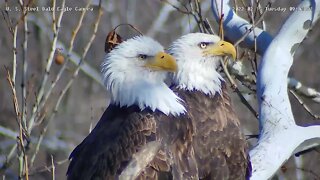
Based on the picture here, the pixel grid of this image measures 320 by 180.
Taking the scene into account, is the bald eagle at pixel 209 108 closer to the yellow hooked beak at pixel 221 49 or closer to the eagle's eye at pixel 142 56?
the yellow hooked beak at pixel 221 49

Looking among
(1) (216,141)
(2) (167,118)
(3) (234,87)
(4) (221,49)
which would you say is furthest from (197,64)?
(2) (167,118)

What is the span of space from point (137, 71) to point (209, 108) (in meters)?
0.72

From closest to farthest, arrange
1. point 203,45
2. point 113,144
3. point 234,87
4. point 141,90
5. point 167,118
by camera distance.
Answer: point 113,144 → point 167,118 → point 141,90 → point 234,87 → point 203,45

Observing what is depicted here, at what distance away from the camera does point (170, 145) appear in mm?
6547

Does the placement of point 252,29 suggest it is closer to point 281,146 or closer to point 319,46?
point 281,146

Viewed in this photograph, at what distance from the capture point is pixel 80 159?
658 centimetres

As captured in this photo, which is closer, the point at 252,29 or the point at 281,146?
the point at 281,146

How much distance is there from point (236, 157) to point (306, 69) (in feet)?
39.5

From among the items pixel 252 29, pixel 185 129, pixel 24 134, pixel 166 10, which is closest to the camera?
pixel 24 134

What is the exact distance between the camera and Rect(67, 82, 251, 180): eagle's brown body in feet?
21.0

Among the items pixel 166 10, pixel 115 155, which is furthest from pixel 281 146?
pixel 166 10

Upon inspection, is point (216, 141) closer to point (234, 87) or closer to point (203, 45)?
point (234, 87)

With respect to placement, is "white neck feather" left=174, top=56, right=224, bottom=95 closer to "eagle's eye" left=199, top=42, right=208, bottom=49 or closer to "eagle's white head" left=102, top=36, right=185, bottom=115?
"eagle's eye" left=199, top=42, right=208, bottom=49

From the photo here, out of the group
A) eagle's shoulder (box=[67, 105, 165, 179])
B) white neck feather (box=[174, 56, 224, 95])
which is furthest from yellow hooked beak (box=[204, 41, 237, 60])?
eagle's shoulder (box=[67, 105, 165, 179])
